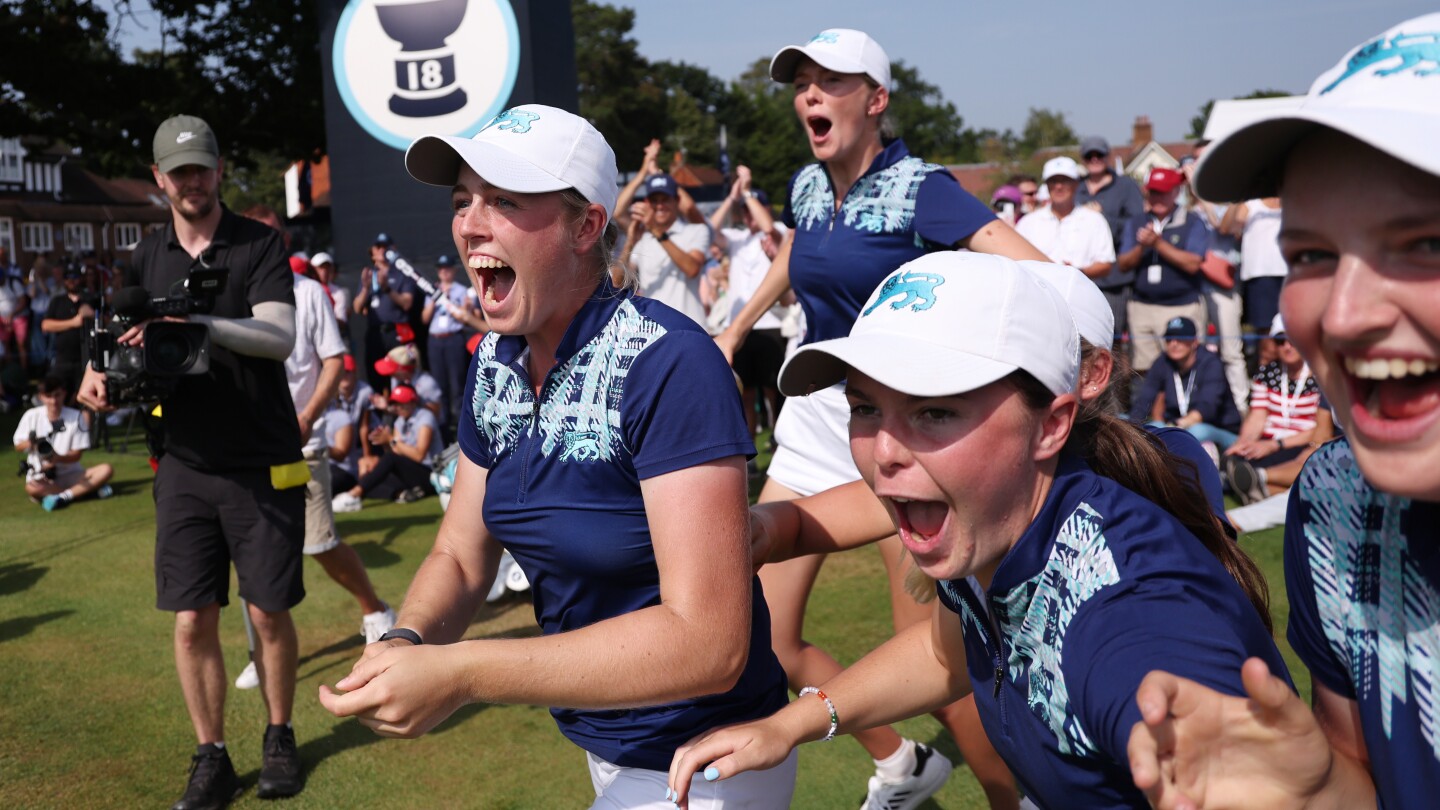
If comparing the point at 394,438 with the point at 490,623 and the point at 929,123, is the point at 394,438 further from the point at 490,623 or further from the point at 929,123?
the point at 929,123

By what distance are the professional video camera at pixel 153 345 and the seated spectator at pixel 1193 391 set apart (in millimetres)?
6682

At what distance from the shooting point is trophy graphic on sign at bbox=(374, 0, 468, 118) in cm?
1128

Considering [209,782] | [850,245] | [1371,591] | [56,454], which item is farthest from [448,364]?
[1371,591]

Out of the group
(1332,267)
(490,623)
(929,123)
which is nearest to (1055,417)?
(1332,267)

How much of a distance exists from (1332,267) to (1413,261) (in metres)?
0.09

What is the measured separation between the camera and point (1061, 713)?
167cm

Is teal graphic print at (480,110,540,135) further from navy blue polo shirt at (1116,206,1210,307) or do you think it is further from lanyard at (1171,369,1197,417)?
navy blue polo shirt at (1116,206,1210,307)

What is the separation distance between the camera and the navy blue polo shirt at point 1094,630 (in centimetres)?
144

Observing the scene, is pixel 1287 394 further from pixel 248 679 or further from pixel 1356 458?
pixel 1356 458

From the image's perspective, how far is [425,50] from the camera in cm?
1135

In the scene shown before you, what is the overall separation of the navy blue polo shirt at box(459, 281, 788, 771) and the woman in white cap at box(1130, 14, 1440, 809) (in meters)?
1.00

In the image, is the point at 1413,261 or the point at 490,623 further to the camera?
the point at 490,623

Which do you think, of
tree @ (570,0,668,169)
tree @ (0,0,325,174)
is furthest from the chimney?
tree @ (0,0,325,174)

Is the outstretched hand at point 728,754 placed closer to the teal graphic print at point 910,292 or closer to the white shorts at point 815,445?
the teal graphic print at point 910,292
